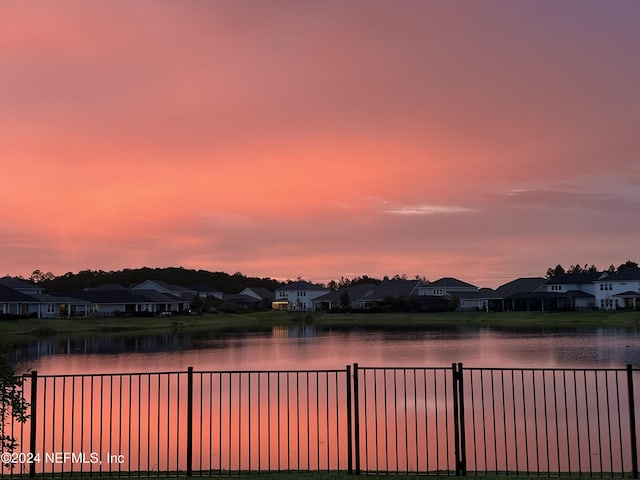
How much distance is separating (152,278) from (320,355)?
146 meters

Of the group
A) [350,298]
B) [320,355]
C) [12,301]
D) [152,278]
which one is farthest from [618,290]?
[152,278]

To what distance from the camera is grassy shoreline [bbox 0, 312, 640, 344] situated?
65675 mm

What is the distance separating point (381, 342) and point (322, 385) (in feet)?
78.2

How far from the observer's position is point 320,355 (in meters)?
36.3

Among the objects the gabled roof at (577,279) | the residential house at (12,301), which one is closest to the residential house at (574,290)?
the gabled roof at (577,279)

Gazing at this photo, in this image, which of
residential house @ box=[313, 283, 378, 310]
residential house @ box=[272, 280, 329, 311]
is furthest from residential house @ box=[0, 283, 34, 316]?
residential house @ box=[272, 280, 329, 311]

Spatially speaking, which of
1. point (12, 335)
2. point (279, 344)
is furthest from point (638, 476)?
point (12, 335)

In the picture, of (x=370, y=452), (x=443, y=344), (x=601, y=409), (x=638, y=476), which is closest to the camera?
(x=638, y=476)

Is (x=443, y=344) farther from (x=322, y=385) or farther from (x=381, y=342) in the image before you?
(x=322, y=385)

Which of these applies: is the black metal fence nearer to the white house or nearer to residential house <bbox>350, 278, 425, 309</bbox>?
the white house

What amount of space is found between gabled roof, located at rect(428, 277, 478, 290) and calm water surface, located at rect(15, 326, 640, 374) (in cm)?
7169

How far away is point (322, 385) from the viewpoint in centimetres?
2355

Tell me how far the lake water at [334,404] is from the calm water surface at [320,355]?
112mm

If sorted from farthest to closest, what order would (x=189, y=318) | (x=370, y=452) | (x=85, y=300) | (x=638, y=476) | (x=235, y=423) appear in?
(x=85, y=300) → (x=189, y=318) → (x=235, y=423) → (x=370, y=452) → (x=638, y=476)
